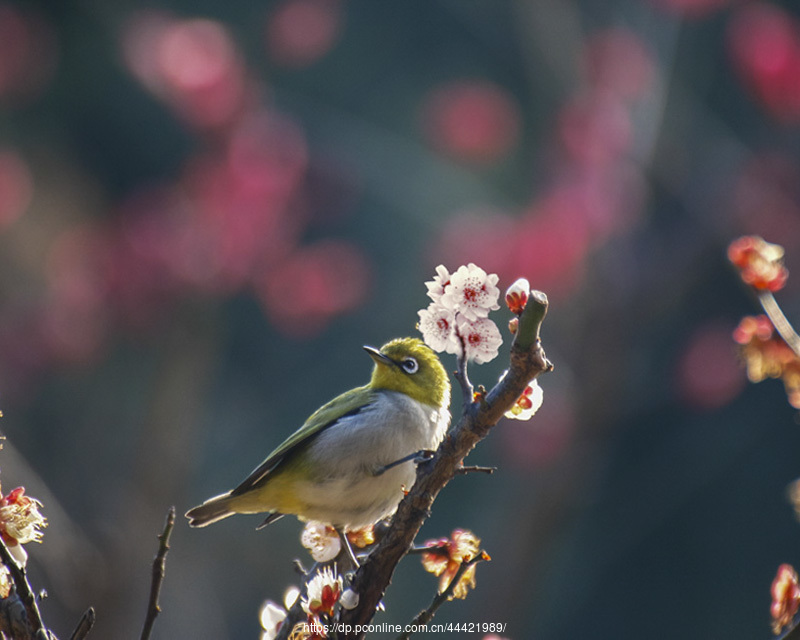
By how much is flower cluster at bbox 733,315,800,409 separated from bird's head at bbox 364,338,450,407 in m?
1.18

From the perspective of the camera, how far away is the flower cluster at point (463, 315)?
133cm

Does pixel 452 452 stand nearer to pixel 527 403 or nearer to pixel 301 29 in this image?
pixel 527 403

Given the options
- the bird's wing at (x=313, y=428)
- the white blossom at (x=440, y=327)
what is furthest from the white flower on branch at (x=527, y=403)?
the bird's wing at (x=313, y=428)

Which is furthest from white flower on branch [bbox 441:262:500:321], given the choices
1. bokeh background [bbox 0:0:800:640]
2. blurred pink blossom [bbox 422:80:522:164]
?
blurred pink blossom [bbox 422:80:522:164]

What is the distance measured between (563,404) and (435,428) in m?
3.03

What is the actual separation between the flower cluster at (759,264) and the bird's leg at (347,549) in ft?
2.94

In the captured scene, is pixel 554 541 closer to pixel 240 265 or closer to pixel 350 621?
pixel 240 265

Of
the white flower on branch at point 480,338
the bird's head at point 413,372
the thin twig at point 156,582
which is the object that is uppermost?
the bird's head at point 413,372

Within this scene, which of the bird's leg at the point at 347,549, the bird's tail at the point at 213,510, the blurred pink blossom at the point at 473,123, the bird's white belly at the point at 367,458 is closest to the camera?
the bird's leg at the point at 347,549

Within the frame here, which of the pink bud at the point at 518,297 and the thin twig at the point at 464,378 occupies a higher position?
the pink bud at the point at 518,297

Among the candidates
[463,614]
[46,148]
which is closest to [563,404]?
[463,614]

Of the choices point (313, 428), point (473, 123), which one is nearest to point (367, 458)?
point (313, 428)

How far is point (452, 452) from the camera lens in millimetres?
1296

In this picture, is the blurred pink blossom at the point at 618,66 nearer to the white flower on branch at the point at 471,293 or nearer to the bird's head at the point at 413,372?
the bird's head at the point at 413,372
